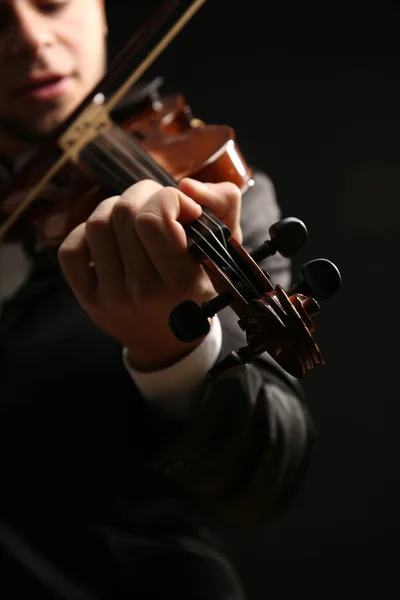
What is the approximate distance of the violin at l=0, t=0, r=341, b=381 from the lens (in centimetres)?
35

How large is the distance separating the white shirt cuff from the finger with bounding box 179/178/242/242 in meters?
0.08

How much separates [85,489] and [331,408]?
299 mm

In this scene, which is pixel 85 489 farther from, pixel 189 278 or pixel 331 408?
pixel 189 278

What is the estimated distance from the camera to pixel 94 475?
29.2 inches

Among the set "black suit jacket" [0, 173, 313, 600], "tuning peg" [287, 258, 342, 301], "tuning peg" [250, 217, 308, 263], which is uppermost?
"tuning peg" [250, 217, 308, 263]

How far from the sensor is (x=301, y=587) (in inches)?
33.0

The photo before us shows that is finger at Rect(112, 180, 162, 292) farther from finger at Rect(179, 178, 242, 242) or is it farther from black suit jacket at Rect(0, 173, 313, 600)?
black suit jacket at Rect(0, 173, 313, 600)

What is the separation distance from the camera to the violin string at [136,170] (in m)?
0.40

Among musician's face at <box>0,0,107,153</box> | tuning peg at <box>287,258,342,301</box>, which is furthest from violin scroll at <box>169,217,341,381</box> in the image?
musician's face at <box>0,0,107,153</box>

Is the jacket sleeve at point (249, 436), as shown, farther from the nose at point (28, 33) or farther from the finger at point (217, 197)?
the nose at point (28, 33)

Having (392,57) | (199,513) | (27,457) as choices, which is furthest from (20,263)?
(392,57)

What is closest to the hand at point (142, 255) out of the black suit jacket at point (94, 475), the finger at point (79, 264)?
the finger at point (79, 264)

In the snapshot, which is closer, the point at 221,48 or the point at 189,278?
the point at 189,278

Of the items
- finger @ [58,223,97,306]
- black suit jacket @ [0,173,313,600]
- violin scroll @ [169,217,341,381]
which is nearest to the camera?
violin scroll @ [169,217,341,381]
